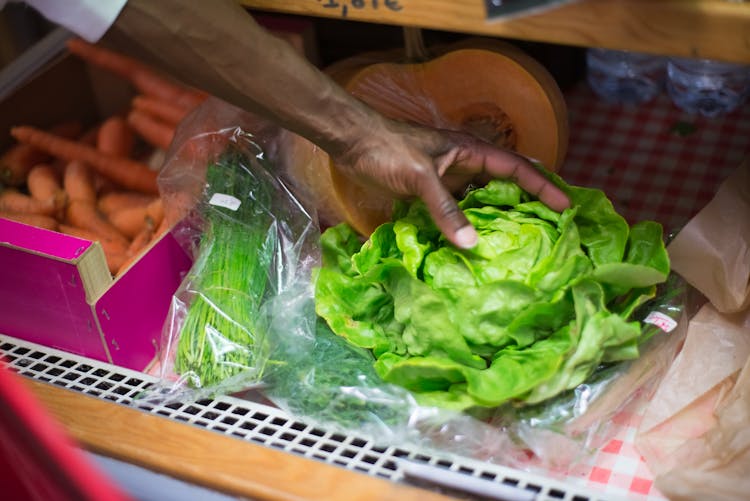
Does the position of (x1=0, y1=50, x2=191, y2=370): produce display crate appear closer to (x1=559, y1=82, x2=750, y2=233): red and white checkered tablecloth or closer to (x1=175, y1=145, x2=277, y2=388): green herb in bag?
(x1=175, y1=145, x2=277, y2=388): green herb in bag

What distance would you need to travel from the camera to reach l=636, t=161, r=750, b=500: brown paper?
1.11 metres

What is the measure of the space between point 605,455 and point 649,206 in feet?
1.81

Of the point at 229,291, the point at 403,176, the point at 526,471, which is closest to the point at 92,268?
the point at 229,291

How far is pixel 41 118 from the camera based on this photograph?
179cm

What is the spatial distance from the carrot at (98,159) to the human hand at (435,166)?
0.61 meters

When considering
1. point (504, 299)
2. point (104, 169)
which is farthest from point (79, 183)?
point (504, 299)

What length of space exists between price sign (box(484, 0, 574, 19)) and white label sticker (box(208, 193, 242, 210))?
59cm

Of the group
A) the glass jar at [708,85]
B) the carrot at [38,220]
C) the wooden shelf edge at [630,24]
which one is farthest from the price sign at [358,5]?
the glass jar at [708,85]

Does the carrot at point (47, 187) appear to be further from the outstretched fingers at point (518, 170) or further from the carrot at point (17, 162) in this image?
the outstretched fingers at point (518, 170)

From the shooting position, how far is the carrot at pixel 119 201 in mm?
1658

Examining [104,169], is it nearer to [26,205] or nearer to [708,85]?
[26,205]

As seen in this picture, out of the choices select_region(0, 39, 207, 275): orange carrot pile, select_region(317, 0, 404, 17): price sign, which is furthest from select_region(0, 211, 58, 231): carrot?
select_region(317, 0, 404, 17): price sign

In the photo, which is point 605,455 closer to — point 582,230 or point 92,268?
point 582,230

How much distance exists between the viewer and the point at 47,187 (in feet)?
5.52
